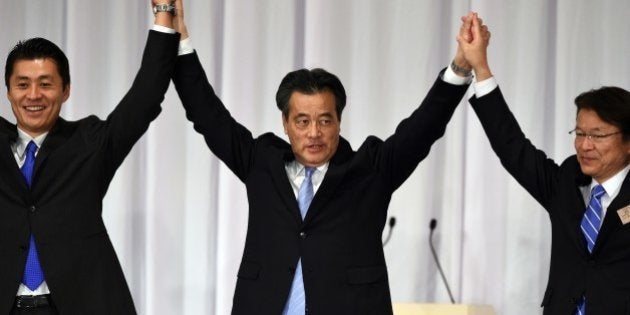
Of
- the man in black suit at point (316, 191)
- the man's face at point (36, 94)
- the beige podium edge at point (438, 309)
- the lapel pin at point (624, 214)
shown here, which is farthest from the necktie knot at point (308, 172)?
the beige podium edge at point (438, 309)

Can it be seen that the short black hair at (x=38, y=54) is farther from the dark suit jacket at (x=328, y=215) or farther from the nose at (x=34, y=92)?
the dark suit jacket at (x=328, y=215)

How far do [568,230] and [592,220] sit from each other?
0.07m

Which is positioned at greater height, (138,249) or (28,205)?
(28,205)

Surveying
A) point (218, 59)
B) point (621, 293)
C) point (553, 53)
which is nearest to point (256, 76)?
point (218, 59)

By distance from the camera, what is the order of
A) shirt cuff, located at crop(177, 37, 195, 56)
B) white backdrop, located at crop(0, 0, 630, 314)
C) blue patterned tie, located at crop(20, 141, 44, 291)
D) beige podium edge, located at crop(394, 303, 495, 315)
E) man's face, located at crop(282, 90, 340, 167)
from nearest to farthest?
1. blue patterned tie, located at crop(20, 141, 44, 291)
2. man's face, located at crop(282, 90, 340, 167)
3. shirt cuff, located at crop(177, 37, 195, 56)
4. beige podium edge, located at crop(394, 303, 495, 315)
5. white backdrop, located at crop(0, 0, 630, 314)

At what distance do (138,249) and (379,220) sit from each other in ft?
5.70

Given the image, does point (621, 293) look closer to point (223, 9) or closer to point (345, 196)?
point (345, 196)

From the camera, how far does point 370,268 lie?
8.41 feet

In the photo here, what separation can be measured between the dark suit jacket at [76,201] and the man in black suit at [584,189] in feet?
2.87

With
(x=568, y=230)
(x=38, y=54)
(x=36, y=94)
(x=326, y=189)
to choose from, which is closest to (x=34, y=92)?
(x=36, y=94)

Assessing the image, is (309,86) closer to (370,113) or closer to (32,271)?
(32,271)

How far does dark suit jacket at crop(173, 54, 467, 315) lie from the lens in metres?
2.54

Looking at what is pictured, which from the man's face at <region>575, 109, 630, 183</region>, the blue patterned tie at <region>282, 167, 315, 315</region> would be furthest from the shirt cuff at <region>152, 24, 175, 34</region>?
the man's face at <region>575, 109, 630, 183</region>

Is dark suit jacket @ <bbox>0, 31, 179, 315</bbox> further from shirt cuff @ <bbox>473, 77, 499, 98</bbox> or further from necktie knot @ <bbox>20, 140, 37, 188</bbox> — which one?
shirt cuff @ <bbox>473, 77, 499, 98</bbox>
